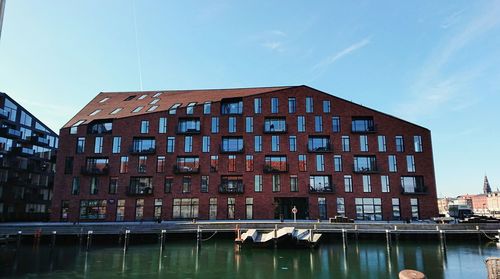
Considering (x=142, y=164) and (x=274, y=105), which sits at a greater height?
(x=274, y=105)

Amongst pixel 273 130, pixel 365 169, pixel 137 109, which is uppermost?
pixel 137 109

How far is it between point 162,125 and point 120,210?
1097 centimetres

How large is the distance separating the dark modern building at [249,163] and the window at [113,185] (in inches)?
4.6

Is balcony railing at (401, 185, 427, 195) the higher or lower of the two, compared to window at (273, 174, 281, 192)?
lower

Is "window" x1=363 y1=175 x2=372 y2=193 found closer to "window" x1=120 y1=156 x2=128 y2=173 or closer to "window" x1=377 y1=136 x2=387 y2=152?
"window" x1=377 y1=136 x2=387 y2=152

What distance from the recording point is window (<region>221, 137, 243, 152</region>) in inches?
1636

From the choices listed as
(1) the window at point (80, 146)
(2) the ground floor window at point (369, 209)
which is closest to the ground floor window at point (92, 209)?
(1) the window at point (80, 146)

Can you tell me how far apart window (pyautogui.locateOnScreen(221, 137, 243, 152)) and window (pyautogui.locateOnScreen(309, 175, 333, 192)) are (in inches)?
358

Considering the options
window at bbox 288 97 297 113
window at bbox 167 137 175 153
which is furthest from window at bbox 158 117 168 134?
window at bbox 288 97 297 113

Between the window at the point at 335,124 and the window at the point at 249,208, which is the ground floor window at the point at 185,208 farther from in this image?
the window at the point at 335,124

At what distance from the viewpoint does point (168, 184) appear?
134 ft

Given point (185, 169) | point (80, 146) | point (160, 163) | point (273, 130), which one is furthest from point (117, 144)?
point (273, 130)

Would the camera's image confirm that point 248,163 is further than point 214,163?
No

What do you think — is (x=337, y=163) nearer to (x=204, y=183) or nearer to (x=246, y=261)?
(x=204, y=183)
